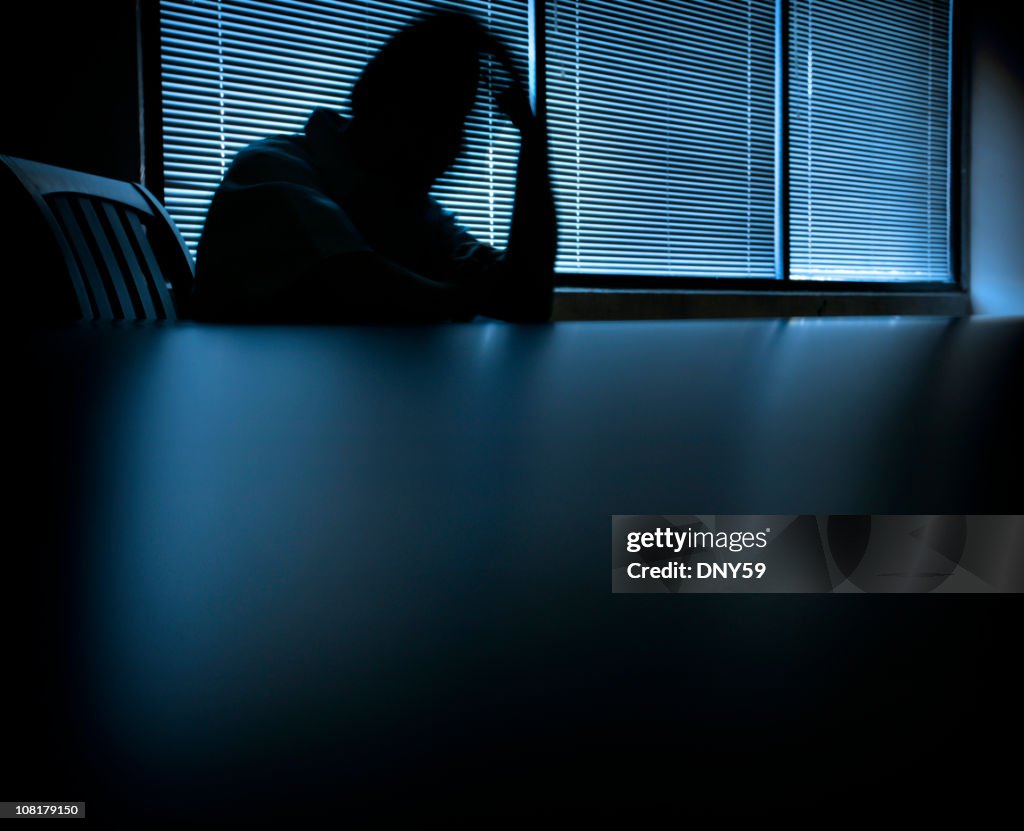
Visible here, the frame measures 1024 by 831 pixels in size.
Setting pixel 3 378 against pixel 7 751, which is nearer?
pixel 7 751

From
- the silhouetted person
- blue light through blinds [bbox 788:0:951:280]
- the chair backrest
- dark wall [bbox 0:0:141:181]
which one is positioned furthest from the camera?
blue light through blinds [bbox 788:0:951:280]

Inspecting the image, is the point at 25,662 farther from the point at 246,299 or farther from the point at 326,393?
the point at 246,299

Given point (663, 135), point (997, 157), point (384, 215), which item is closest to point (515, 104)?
point (384, 215)

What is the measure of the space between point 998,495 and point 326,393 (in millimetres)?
144

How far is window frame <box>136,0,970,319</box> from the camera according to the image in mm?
1654

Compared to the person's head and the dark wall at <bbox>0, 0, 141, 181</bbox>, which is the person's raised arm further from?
the dark wall at <bbox>0, 0, 141, 181</bbox>

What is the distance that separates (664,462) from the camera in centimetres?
11

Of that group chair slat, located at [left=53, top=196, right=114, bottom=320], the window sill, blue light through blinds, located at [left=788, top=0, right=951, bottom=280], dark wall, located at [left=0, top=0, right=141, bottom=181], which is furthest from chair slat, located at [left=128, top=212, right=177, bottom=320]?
blue light through blinds, located at [left=788, top=0, right=951, bottom=280]

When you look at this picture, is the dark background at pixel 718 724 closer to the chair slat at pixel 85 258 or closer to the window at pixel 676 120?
the chair slat at pixel 85 258

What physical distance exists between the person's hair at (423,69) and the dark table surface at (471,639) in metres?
1.35

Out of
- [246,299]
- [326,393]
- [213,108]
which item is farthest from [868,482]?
[213,108]

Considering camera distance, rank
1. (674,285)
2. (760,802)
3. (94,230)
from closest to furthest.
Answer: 1. (760,802)
2. (94,230)
3. (674,285)

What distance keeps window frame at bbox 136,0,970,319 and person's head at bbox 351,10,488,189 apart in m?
0.61

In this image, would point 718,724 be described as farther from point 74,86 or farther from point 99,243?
point 74,86
